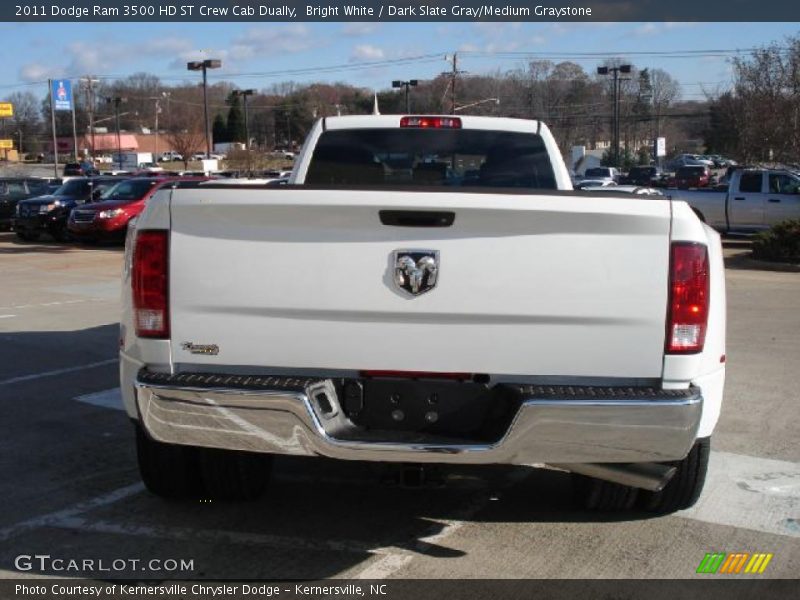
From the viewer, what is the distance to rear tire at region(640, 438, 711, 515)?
441cm

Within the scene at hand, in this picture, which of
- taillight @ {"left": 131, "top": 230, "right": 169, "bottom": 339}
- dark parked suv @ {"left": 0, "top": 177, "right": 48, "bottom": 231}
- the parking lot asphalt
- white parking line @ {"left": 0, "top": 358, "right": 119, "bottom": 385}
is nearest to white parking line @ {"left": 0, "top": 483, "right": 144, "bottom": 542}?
the parking lot asphalt

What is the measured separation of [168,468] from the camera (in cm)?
462

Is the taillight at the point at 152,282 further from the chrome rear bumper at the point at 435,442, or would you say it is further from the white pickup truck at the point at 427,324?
the chrome rear bumper at the point at 435,442

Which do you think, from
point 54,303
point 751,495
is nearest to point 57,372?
point 54,303

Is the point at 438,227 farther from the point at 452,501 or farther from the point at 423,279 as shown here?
the point at 452,501

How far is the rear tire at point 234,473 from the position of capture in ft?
15.2

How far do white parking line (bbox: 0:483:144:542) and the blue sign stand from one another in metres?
65.8

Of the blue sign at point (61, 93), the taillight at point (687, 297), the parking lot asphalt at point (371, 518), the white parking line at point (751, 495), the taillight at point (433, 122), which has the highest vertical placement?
the blue sign at point (61, 93)

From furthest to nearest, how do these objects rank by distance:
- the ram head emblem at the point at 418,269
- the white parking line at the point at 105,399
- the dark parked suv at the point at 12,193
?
the dark parked suv at the point at 12,193 < the white parking line at the point at 105,399 < the ram head emblem at the point at 418,269

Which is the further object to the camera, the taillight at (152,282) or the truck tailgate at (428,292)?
the taillight at (152,282)

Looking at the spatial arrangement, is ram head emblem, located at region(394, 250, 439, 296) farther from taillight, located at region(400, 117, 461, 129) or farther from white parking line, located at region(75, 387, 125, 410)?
white parking line, located at region(75, 387, 125, 410)

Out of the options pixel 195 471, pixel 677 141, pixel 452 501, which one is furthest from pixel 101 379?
pixel 677 141

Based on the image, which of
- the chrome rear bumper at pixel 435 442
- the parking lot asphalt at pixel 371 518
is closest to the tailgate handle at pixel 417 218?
the chrome rear bumper at pixel 435 442

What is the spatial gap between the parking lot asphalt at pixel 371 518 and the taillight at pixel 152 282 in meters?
1.12
